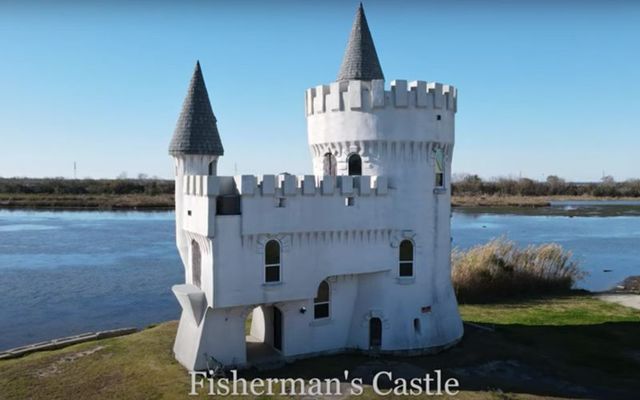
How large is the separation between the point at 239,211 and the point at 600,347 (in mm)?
13759

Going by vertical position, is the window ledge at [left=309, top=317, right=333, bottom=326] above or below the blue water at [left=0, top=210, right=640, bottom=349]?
above

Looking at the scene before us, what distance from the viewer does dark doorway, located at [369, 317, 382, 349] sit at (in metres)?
18.0

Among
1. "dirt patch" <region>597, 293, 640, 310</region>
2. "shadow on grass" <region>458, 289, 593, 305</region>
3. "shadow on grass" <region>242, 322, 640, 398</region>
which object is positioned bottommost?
"shadow on grass" <region>458, 289, 593, 305</region>

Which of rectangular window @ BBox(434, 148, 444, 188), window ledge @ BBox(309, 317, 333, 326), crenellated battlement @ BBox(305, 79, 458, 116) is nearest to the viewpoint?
window ledge @ BBox(309, 317, 333, 326)

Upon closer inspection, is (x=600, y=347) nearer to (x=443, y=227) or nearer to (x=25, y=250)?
(x=443, y=227)

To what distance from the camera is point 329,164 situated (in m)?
19.4

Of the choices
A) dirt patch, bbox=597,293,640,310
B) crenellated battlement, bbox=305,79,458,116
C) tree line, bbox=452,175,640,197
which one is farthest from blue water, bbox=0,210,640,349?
tree line, bbox=452,175,640,197

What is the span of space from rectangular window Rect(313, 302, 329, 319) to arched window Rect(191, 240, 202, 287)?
3902 mm

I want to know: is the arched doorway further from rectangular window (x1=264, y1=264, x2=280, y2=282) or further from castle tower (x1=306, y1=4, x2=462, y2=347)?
castle tower (x1=306, y1=4, x2=462, y2=347)

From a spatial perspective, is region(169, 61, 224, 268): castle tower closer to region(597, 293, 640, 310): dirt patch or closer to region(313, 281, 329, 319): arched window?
region(313, 281, 329, 319): arched window

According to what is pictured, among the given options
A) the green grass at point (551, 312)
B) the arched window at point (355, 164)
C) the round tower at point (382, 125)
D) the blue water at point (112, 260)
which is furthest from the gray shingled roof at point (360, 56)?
the blue water at point (112, 260)

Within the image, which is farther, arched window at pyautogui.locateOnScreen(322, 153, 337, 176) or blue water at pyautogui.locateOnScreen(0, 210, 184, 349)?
blue water at pyautogui.locateOnScreen(0, 210, 184, 349)

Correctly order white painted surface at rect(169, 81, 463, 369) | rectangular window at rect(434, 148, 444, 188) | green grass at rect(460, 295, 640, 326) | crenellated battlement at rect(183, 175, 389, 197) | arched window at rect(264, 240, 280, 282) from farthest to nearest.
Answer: green grass at rect(460, 295, 640, 326), rectangular window at rect(434, 148, 444, 188), arched window at rect(264, 240, 280, 282), white painted surface at rect(169, 81, 463, 369), crenellated battlement at rect(183, 175, 389, 197)

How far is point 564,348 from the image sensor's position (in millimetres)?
18844
